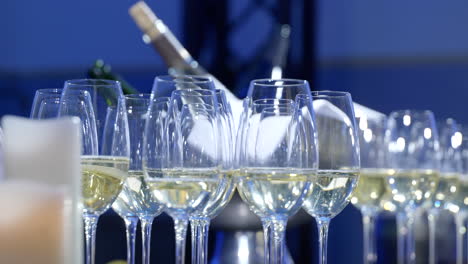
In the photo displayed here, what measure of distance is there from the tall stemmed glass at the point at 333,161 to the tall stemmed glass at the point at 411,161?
1.67 feet

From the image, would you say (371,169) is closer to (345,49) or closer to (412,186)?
(412,186)

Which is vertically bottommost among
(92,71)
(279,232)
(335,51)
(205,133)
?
(279,232)

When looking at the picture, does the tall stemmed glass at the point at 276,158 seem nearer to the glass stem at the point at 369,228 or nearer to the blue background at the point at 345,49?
the glass stem at the point at 369,228

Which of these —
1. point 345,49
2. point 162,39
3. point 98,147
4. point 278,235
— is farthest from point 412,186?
point 345,49

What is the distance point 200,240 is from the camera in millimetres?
969

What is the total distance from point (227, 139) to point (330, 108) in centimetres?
23

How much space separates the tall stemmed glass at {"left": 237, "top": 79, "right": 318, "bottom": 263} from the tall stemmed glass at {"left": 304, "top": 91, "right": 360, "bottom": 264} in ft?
0.27

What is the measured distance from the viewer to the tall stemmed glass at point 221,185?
91 cm

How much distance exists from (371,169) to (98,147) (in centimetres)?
76

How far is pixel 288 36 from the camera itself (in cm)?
494

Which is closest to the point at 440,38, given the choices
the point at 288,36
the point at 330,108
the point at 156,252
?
the point at 288,36

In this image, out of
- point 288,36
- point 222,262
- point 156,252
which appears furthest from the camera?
point 288,36

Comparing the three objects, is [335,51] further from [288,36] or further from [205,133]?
[205,133]

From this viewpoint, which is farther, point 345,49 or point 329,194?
point 345,49
